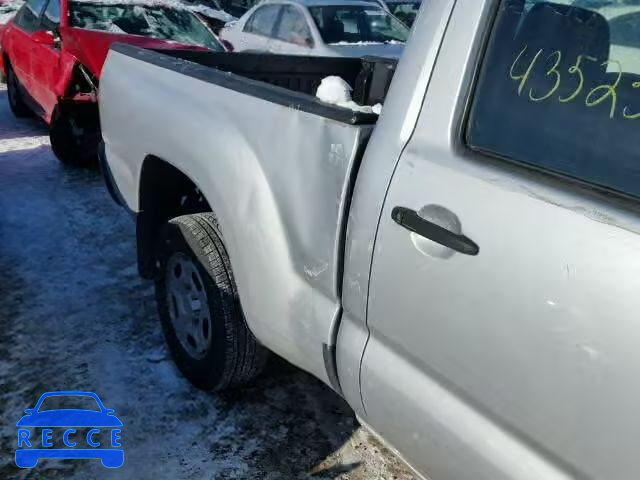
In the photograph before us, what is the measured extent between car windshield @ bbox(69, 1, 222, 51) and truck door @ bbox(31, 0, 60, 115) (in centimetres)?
24

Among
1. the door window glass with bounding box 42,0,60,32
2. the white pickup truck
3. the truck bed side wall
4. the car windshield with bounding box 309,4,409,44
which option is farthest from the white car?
the white pickup truck

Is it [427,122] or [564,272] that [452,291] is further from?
[427,122]

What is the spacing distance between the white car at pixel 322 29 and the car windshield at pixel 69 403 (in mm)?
6284

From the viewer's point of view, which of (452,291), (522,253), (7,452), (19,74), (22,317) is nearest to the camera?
(522,253)

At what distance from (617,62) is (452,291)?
62 centimetres

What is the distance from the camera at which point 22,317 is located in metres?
3.39

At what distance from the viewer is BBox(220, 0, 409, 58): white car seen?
850 centimetres

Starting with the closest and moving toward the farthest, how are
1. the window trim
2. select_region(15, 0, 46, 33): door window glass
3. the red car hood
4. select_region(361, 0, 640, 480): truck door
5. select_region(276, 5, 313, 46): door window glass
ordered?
1. select_region(361, 0, 640, 480): truck door
2. the red car hood
3. select_region(15, 0, 46, 33): door window glass
4. select_region(276, 5, 313, 46): door window glass
5. the window trim

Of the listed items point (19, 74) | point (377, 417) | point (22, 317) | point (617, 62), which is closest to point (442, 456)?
point (377, 417)

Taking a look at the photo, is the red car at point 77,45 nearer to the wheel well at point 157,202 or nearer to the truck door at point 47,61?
the truck door at point 47,61

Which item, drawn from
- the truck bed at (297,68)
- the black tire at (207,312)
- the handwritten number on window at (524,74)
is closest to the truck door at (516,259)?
the handwritten number on window at (524,74)

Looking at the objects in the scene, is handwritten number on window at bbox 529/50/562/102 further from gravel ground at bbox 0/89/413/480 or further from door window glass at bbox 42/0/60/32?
door window glass at bbox 42/0/60/32

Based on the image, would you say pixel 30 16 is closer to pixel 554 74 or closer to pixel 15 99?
pixel 15 99

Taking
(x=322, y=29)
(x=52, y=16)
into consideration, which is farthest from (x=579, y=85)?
(x=322, y=29)
